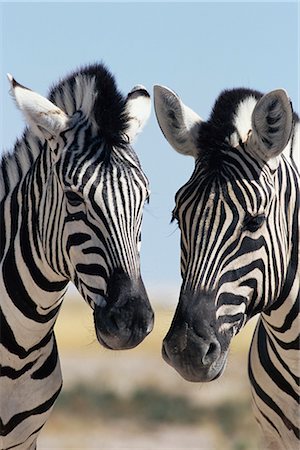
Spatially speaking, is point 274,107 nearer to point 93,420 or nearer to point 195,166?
point 195,166

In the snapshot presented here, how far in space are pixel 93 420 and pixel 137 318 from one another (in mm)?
16784

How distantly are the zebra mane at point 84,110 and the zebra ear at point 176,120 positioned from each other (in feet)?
1.28

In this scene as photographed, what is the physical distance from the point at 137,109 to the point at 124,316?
178cm

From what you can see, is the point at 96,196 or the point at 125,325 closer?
the point at 125,325

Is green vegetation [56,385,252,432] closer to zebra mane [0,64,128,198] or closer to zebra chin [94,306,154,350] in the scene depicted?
zebra mane [0,64,128,198]

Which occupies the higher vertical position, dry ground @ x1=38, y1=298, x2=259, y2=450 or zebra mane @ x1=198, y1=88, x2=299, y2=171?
zebra mane @ x1=198, y1=88, x2=299, y2=171

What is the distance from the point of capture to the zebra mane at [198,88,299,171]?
726 cm

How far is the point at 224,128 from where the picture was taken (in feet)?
24.0

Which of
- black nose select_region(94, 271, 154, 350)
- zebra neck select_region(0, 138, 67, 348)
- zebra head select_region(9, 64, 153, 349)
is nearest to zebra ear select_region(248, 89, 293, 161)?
zebra head select_region(9, 64, 153, 349)

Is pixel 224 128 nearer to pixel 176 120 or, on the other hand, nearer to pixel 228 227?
pixel 176 120

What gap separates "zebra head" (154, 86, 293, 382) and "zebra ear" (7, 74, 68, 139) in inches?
39.0

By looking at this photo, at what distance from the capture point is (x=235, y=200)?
7012 mm

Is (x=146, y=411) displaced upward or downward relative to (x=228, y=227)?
downward

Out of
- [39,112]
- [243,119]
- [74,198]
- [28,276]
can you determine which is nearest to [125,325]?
[74,198]
